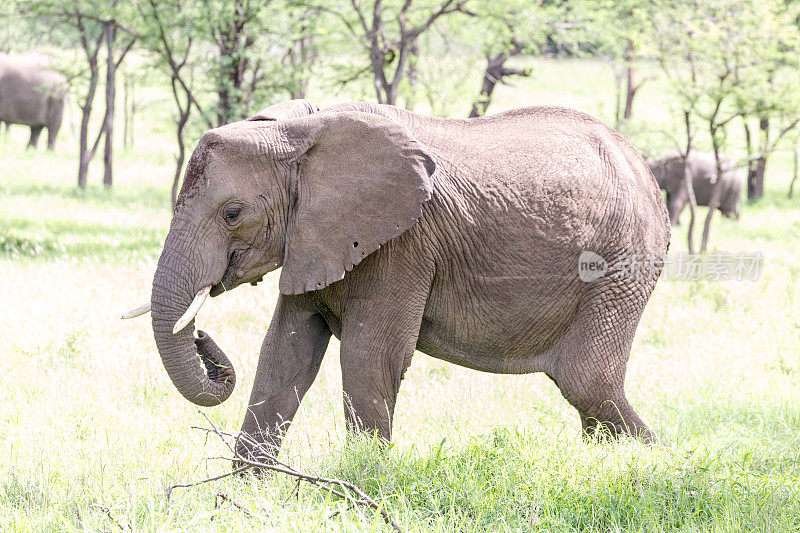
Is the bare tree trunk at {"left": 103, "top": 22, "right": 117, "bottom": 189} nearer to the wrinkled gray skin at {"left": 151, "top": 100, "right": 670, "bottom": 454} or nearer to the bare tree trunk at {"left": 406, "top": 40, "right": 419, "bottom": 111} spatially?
the bare tree trunk at {"left": 406, "top": 40, "right": 419, "bottom": 111}

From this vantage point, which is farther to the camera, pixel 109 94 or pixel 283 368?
pixel 109 94

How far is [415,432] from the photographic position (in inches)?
220

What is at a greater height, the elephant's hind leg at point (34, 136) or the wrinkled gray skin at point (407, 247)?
the wrinkled gray skin at point (407, 247)

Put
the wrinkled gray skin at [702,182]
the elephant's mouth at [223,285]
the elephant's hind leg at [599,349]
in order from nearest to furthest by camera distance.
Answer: the elephant's mouth at [223,285] → the elephant's hind leg at [599,349] → the wrinkled gray skin at [702,182]

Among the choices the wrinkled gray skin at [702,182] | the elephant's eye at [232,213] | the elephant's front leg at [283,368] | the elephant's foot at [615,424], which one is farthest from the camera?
Result: the wrinkled gray skin at [702,182]

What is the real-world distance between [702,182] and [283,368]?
1724 centimetres

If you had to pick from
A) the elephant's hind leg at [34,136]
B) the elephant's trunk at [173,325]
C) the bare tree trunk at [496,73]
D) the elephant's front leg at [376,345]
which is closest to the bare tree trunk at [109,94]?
the elephant's hind leg at [34,136]

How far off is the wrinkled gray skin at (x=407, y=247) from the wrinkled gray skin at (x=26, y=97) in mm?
19953

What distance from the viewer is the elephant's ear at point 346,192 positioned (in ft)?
14.8

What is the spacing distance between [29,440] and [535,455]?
9.37 ft

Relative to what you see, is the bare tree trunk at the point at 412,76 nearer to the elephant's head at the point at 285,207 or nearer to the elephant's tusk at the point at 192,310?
the elephant's head at the point at 285,207

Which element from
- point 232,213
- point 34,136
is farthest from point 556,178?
point 34,136

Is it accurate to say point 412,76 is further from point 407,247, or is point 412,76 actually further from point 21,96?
point 21,96

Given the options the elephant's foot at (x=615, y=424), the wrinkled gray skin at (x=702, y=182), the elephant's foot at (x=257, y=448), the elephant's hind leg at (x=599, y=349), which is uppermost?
the elephant's hind leg at (x=599, y=349)
